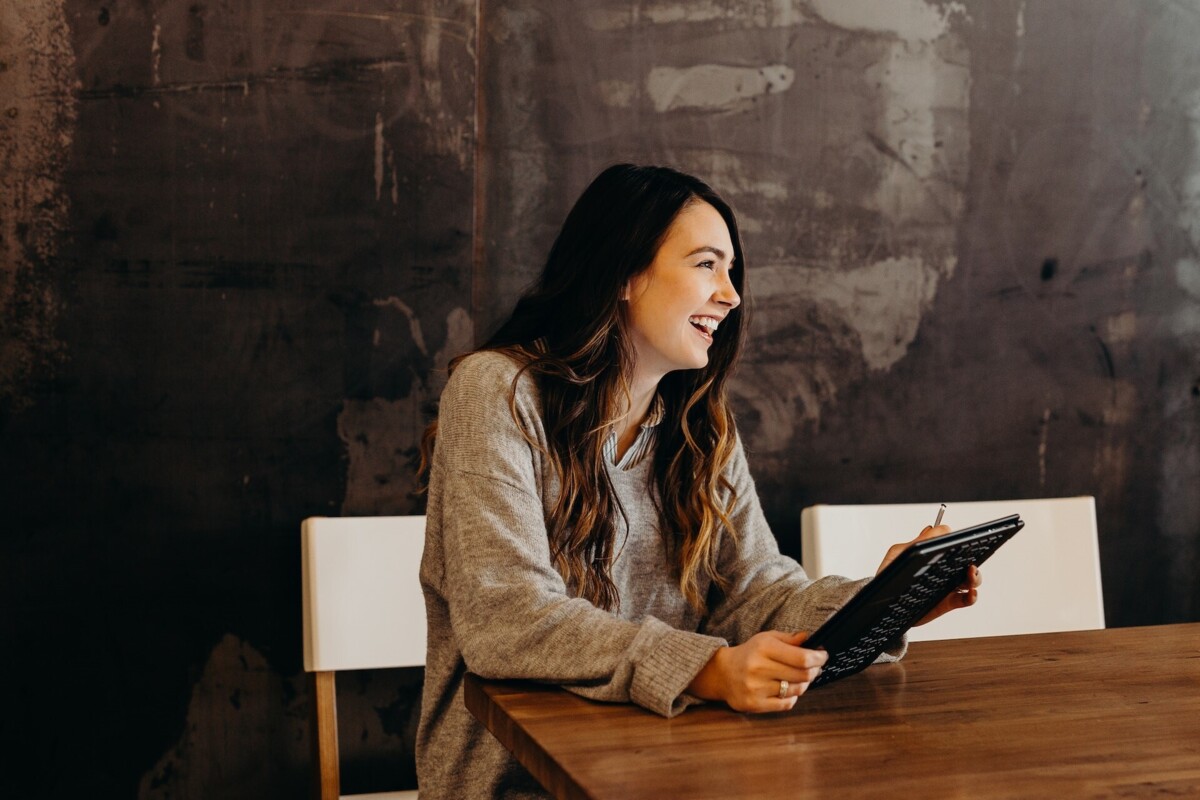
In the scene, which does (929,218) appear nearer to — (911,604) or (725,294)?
(725,294)

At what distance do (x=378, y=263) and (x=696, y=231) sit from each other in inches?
33.1

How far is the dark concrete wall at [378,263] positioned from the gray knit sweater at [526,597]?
82 cm

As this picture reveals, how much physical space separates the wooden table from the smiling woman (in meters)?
0.07

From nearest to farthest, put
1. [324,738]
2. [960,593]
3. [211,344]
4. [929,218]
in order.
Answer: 1. [960,593]
2. [324,738]
3. [211,344]
4. [929,218]

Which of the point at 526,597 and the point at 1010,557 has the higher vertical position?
the point at 526,597

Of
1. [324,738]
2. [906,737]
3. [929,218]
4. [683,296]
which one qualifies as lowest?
[324,738]

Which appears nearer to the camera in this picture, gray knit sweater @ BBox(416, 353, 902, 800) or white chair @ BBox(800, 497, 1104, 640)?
gray knit sweater @ BBox(416, 353, 902, 800)

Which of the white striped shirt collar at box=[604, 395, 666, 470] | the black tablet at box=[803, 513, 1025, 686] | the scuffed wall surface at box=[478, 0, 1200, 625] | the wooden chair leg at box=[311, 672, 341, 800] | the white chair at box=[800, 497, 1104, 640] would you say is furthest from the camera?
the scuffed wall surface at box=[478, 0, 1200, 625]

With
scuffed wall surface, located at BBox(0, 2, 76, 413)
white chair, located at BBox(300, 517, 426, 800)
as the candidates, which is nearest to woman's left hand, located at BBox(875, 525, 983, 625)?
white chair, located at BBox(300, 517, 426, 800)

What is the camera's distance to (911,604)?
1226 mm

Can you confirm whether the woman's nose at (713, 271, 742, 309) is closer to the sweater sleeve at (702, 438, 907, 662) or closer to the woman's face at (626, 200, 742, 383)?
the woman's face at (626, 200, 742, 383)

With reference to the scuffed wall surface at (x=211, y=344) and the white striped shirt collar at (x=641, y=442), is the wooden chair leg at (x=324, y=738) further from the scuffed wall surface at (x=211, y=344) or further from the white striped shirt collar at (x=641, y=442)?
the white striped shirt collar at (x=641, y=442)

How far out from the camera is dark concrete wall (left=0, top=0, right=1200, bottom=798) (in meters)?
2.11

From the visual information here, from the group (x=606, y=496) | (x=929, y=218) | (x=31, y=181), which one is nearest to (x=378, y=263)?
(x=31, y=181)
